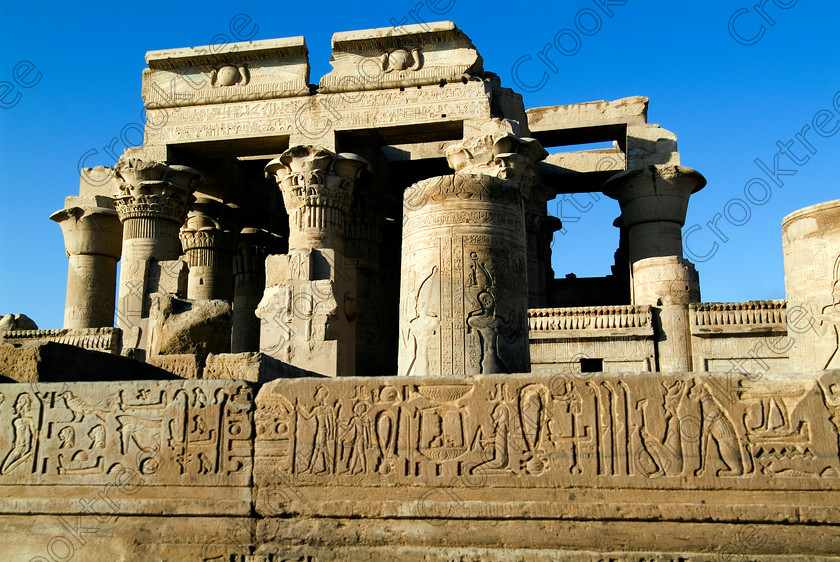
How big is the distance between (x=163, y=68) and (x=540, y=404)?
14.1 metres

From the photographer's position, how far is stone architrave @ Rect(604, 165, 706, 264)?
53.8ft

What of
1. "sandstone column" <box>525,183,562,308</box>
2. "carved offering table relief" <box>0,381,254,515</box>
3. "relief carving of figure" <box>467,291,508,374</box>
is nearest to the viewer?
"carved offering table relief" <box>0,381,254,515</box>

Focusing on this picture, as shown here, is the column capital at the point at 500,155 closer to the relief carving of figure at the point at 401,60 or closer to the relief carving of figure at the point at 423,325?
the relief carving of figure at the point at 401,60

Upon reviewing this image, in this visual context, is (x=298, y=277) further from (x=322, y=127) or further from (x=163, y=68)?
(x=163, y=68)

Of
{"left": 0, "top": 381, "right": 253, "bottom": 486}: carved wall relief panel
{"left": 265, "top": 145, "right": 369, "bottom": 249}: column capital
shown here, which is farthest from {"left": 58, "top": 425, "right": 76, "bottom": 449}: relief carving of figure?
{"left": 265, "top": 145, "right": 369, "bottom": 249}: column capital

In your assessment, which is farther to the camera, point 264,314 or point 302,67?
point 302,67

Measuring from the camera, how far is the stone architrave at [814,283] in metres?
7.37

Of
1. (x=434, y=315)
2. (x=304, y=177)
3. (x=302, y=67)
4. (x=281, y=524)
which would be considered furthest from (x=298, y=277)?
(x=281, y=524)

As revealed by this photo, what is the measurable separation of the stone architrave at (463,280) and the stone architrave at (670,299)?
6945 millimetres

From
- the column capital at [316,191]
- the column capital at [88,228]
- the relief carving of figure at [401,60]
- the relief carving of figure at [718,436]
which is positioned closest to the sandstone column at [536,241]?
the relief carving of figure at [401,60]

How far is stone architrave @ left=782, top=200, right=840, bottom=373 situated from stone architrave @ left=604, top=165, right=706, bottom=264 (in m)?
8.66

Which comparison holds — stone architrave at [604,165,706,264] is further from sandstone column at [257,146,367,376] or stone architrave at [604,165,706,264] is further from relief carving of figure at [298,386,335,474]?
relief carving of figure at [298,386,335,474]

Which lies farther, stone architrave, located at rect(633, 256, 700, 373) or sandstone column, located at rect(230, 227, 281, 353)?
sandstone column, located at rect(230, 227, 281, 353)

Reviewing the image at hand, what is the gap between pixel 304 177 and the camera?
1492 cm
